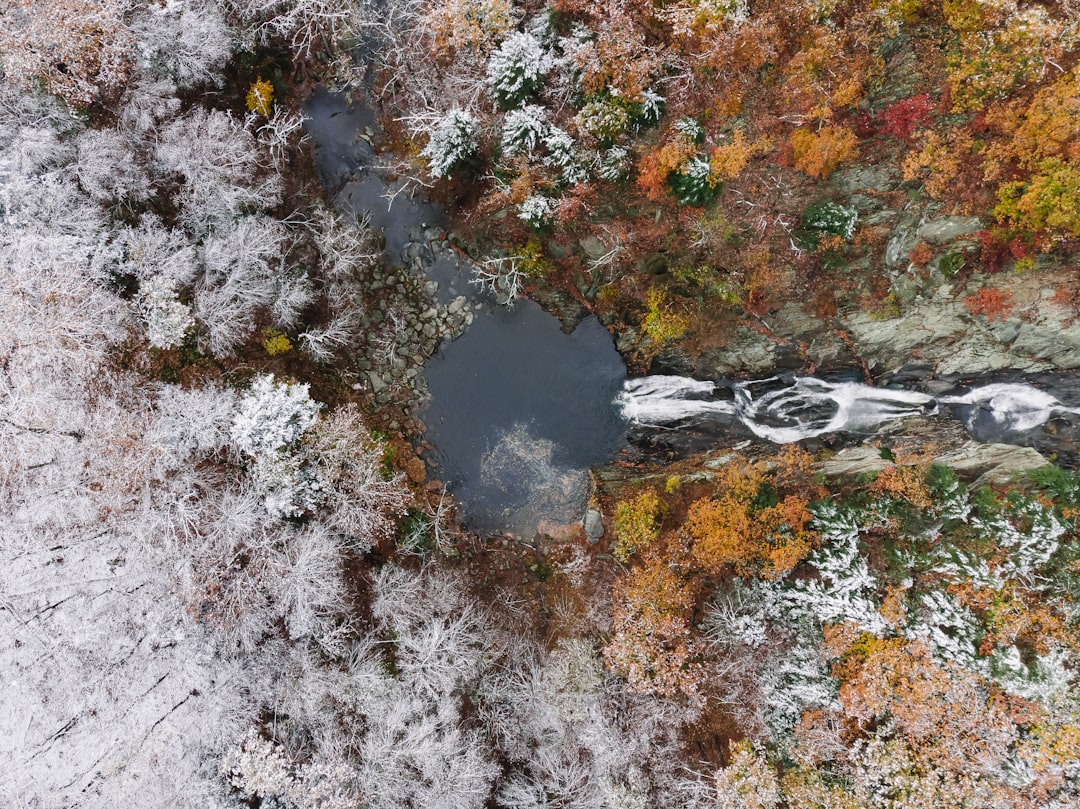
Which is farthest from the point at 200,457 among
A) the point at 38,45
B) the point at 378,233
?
the point at 38,45

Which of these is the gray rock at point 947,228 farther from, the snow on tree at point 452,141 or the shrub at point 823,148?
the snow on tree at point 452,141

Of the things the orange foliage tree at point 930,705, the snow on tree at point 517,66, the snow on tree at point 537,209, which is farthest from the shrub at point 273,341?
the orange foliage tree at point 930,705

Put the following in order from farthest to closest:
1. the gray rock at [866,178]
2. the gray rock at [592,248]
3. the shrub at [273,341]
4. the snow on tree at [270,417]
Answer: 1. the gray rock at [592,248]
2. the shrub at [273,341]
3. the snow on tree at [270,417]
4. the gray rock at [866,178]

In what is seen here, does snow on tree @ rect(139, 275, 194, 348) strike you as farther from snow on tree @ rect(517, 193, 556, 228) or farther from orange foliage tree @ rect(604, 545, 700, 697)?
orange foliage tree @ rect(604, 545, 700, 697)

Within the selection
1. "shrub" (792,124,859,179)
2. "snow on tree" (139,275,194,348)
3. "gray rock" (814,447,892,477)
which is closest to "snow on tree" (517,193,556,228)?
"shrub" (792,124,859,179)

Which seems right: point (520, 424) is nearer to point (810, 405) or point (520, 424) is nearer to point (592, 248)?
point (592, 248)

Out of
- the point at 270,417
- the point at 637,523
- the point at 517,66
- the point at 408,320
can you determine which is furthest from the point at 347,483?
the point at 517,66
